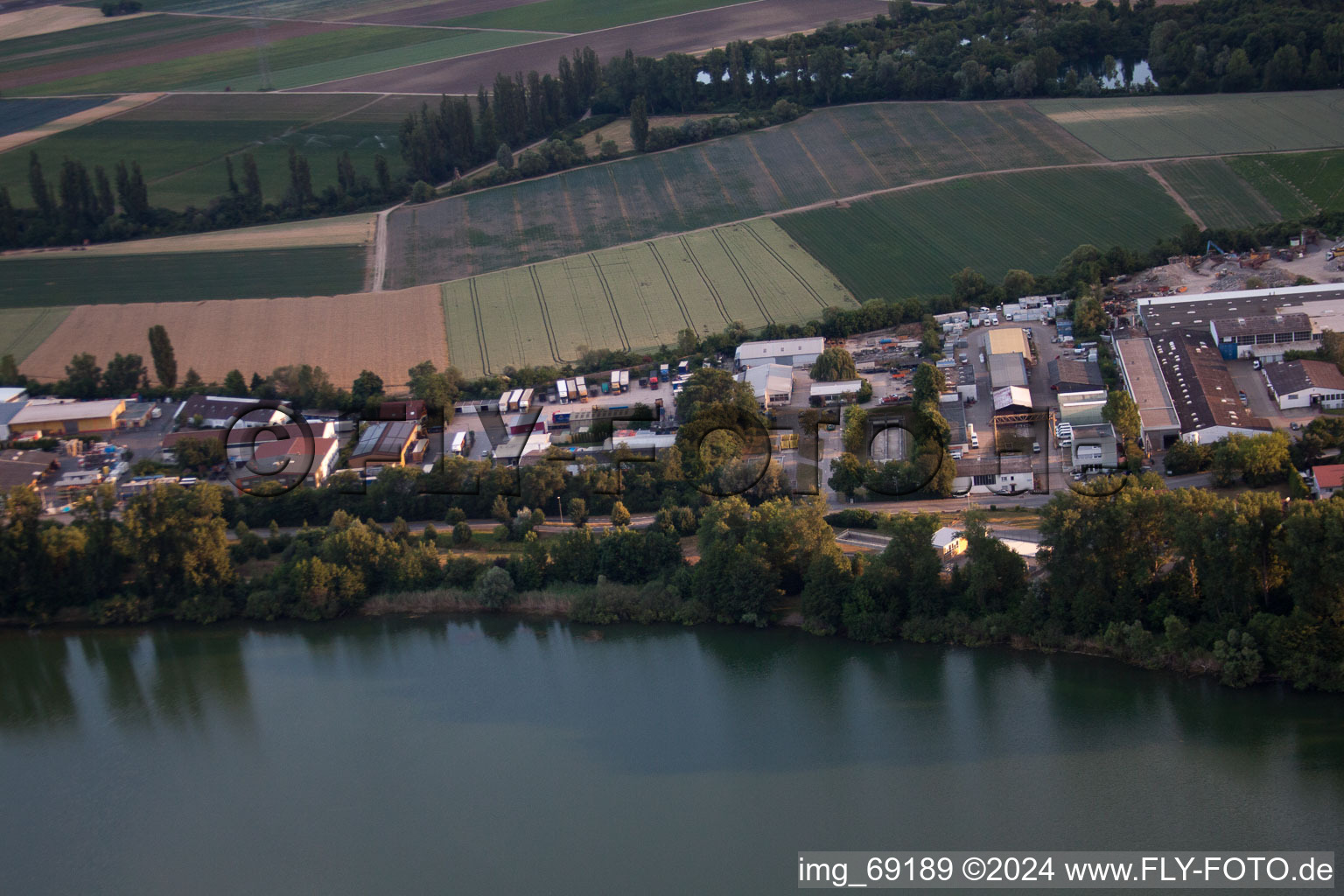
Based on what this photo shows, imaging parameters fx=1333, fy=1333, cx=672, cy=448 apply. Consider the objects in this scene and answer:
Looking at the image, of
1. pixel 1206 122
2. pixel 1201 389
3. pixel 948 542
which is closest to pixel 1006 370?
pixel 1201 389

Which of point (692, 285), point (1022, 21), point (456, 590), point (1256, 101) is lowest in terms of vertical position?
point (456, 590)

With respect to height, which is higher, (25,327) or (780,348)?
(25,327)

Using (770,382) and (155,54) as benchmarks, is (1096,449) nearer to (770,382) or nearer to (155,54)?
(770,382)

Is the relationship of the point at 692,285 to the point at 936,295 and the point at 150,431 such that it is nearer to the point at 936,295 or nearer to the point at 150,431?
the point at 936,295

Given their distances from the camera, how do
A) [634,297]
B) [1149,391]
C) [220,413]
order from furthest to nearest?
[634,297] < [220,413] < [1149,391]

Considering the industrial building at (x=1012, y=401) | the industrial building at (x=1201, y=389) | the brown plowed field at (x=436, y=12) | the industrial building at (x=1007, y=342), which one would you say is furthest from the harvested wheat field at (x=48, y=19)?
the industrial building at (x=1201, y=389)

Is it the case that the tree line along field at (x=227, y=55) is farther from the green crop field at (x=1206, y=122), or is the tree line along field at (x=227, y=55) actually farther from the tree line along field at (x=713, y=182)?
the green crop field at (x=1206, y=122)

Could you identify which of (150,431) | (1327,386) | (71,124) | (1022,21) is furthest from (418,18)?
(1327,386)
